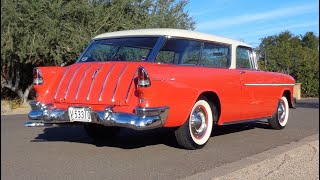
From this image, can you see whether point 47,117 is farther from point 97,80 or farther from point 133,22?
point 133,22

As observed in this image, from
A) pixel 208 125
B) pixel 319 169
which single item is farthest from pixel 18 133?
pixel 319 169

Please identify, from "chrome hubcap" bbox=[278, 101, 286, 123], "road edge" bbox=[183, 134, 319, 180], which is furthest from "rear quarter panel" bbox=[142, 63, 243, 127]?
"chrome hubcap" bbox=[278, 101, 286, 123]

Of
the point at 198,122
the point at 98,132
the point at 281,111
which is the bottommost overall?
the point at 98,132

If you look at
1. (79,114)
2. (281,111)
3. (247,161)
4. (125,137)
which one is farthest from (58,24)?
(247,161)

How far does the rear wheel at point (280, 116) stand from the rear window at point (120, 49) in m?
3.52

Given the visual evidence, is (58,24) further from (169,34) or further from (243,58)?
(169,34)

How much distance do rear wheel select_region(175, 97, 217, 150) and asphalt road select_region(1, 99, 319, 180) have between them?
5.2 inches

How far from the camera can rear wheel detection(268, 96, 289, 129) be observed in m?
8.95

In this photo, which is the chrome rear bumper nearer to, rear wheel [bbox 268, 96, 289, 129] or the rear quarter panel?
the rear quarter panel

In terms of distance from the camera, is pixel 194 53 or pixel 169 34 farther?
pixel 194 53

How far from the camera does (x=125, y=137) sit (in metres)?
7.82

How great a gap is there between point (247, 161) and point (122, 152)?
1710mm

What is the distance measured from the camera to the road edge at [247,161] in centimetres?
498

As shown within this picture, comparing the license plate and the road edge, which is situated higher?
the license plate
